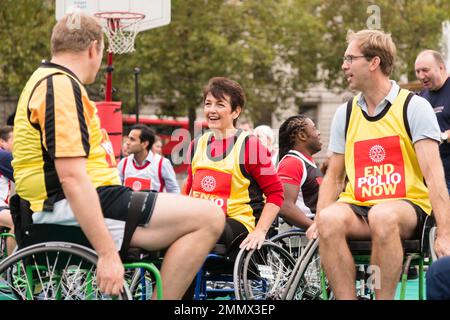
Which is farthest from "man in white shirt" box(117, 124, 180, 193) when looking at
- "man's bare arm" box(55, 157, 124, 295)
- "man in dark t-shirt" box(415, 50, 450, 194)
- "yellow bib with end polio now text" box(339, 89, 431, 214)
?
"man's bare arm" box(55, 157, 124, 295)

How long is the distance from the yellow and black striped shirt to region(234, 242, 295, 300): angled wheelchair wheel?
1.57 meters

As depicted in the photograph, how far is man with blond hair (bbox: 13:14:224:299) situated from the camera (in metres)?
3.92

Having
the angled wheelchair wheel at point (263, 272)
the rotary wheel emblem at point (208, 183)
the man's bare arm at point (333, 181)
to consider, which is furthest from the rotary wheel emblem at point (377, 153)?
the rotary wheel emblem at point (208, 183)

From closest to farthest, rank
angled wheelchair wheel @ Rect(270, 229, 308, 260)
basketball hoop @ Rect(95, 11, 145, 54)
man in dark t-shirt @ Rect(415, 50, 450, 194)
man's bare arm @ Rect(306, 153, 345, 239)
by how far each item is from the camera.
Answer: man's bare arm @ Rect(306, 153, 345, 239) < angled wheelchair wheel @ Rect(270, 229, 308, 260) < man in dark t-shirt @ Rect(415, 50, 450, 194) < basketball hoop @ Rect(95, 11, 145, 54)

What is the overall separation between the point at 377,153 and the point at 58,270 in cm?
187

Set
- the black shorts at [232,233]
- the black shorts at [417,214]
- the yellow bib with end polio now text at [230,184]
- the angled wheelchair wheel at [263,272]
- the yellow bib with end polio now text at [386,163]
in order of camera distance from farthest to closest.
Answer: the yellow bib with end polio now text at [230,184] → the black shorts at [232,233] → the angled wheelchair wheel at [263,272] → the yellow bib with end polio now text at [386,163] → the black shorts at [417,214]

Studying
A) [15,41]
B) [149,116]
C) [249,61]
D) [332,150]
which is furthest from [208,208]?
[149,116]

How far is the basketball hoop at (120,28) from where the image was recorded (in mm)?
12461

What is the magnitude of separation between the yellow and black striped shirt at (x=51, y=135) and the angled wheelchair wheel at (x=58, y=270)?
0.75 feet

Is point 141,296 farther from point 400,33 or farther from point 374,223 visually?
point 400,33

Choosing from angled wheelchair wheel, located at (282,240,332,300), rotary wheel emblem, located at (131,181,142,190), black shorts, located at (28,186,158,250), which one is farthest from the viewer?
rotary wheel emblem, located at (131,181,142,190)

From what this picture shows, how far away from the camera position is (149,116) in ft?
128

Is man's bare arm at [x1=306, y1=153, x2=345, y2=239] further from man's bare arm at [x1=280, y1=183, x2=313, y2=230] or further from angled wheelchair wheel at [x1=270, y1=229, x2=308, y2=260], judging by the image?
man's bare arm at [x1=280, y1=183, x2=313, y2=230]

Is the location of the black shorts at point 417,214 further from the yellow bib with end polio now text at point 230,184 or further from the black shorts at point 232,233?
the yellow bib with end polio now text at point 230,184
